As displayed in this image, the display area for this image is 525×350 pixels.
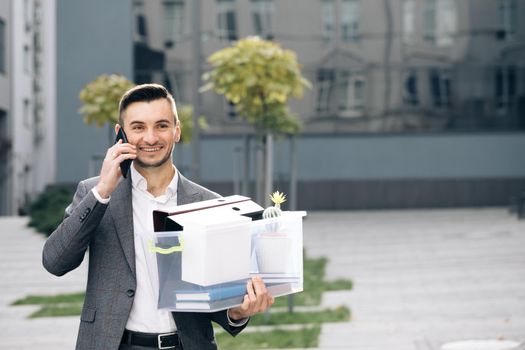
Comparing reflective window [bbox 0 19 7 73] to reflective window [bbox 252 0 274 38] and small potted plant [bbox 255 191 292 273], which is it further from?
small potted plant [bbox 255 191 292 273]

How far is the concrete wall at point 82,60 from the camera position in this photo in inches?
1294

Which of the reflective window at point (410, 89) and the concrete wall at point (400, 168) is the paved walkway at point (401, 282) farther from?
the reflective window at point (410, 89)

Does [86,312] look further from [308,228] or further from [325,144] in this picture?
[325,144]

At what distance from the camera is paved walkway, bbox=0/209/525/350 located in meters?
10.8

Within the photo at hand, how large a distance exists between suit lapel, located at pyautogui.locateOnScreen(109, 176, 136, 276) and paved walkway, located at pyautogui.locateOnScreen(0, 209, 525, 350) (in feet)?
20.9

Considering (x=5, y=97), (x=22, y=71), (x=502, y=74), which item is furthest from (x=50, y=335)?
(x=22, y=71)

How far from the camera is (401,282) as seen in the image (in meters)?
14.9

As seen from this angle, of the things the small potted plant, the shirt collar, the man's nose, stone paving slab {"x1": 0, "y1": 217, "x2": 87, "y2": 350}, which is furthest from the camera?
stone paving slab {"x1": 0, "y1": 217, "x2": 87, "y2": 350}

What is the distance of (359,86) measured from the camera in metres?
33.2

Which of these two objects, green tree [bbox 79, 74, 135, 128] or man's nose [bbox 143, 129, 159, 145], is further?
green tree [bbox 79, 74, 135, 128]

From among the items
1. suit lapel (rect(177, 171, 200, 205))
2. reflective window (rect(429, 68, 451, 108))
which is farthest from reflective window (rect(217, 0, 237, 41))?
suit lapel (rect(177, 171, 200, 205))

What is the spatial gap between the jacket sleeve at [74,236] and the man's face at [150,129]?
242 mm

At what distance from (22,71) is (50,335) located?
32.5 metres

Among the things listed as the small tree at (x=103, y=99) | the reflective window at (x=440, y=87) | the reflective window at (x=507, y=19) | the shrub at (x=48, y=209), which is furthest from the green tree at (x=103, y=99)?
the reflective window at (x=507, y=19)
